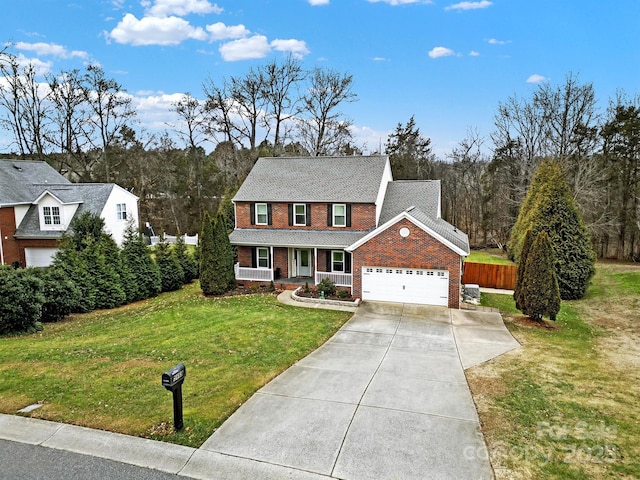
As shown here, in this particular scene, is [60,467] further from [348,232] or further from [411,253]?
[348,232]

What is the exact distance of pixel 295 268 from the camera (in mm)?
21594

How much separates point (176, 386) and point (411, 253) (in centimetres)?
1207

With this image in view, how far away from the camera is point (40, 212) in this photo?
81.0 ft

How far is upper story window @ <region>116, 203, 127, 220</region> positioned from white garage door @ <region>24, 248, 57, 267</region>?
181 inches

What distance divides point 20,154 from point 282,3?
29.5 m

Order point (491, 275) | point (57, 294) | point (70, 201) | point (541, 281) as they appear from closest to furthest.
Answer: point (541, 281) → point (57, 294) → point (491, 275) → point (70, 201)

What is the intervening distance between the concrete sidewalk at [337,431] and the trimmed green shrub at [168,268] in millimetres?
14354

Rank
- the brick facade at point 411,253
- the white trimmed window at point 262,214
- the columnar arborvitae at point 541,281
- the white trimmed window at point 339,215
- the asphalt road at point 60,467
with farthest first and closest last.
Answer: the white trimmed window at point 262,214 → the white trimmed window at point 339,215 → the brick facade at point 411,253 → the columnar arborvitae at point 541,281 → the asphalt road at point 60,467

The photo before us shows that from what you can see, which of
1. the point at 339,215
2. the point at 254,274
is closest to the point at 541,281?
the point at 339,215

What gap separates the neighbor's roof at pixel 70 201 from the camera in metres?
24.6

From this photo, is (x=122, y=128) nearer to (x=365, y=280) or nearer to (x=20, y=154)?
(x=20, y=154)

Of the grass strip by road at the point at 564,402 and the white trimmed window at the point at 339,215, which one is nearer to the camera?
the grass strip by road at the point at 564,402

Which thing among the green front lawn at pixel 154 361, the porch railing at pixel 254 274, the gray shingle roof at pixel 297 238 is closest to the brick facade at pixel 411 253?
the gray shingle roof at pixel 297 238

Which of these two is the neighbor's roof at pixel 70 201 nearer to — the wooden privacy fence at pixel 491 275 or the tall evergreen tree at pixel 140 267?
the tall evergreen tree at pixel 140 267
